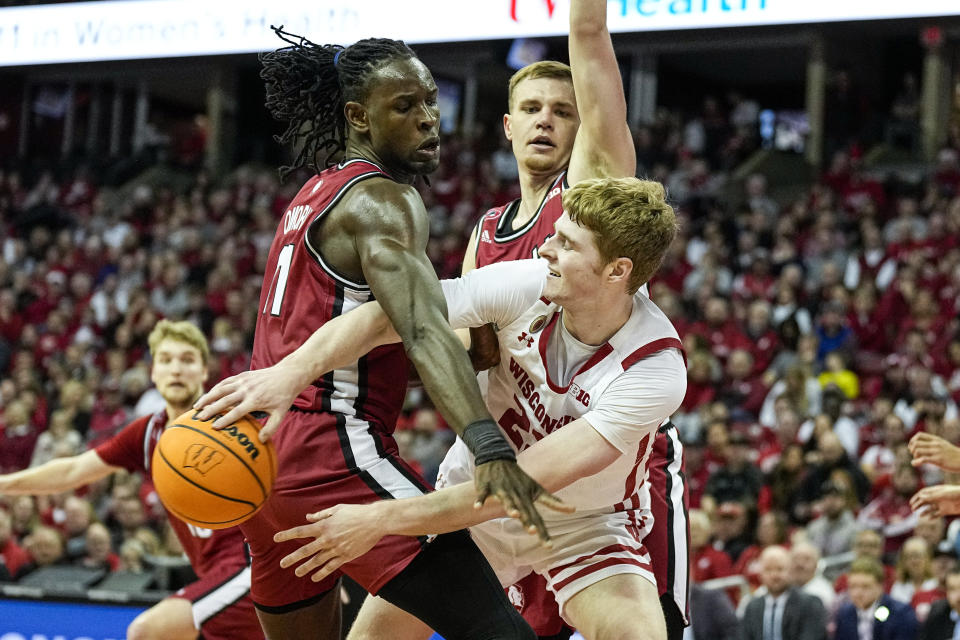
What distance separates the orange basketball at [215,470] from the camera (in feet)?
10.4

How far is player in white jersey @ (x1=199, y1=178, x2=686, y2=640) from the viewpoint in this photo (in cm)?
320

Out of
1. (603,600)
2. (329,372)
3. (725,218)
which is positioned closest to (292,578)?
(329,372)

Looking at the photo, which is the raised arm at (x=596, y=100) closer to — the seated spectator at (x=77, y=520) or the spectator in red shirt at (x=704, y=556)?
the spectator in red shirt at (x=704, y=556)

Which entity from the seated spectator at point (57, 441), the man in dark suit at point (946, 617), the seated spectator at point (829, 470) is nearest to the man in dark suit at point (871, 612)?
the man in dark suit at point (946, 617)

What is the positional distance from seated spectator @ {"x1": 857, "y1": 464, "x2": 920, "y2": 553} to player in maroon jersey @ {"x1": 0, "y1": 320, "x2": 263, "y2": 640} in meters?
4.55

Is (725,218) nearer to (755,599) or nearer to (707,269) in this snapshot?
(707,269)

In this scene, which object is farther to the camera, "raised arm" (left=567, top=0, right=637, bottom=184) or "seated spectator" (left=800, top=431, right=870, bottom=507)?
"seated spectator" (left=800, top=431, right=870, bottom=507)

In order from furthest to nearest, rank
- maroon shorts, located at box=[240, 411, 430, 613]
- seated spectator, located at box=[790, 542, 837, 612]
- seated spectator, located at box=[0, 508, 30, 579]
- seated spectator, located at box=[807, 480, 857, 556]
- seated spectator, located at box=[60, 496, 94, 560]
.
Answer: seated spectator, located at box=[60, 496, 94, 560], seated spectator, located at box=[0, 508, 30, 579], seated spectator, located at box=[807, 480, 857, 556], seated spectator, located at box=[790, 542, 837, 612], maroon shorts, located at box=[240, 411, 430, 613]

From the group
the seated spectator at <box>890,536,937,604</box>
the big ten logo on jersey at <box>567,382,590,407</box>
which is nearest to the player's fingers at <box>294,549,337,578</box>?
the big ten logo on jersey at <box>567,382,590,407</box>

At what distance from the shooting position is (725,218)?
14.2 meters

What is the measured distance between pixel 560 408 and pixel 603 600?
543 millimetres

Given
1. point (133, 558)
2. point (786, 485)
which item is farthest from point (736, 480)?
point (133, 558)

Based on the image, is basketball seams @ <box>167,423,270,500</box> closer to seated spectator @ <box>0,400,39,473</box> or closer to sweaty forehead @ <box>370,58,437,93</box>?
sweaty forehead @ <box>370,58,437,93</box>

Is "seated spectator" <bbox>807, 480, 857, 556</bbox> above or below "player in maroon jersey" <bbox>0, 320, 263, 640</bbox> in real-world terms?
below
